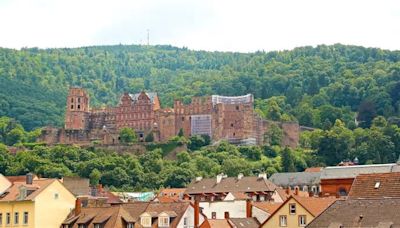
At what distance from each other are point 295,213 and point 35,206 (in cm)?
1837

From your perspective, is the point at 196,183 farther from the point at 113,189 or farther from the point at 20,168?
the point at 20,168

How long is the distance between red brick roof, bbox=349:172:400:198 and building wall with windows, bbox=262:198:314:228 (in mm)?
6437

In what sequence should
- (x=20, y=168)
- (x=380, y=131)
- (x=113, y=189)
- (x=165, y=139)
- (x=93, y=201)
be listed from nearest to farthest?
(x=93, y=201) < (x=113, y=189) < (x=20, y=168) < (x=380, y=131) < (x=165, y=139)

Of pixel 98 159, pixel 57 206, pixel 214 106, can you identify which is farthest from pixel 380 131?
pixel 57 206

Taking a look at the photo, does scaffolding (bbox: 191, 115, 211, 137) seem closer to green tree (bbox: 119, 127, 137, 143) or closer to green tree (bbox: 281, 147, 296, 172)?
green tree (bbox: 119, 127, 137, 143)

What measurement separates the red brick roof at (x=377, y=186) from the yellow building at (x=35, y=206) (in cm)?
2360

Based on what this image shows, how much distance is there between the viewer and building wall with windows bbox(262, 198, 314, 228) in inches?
2391

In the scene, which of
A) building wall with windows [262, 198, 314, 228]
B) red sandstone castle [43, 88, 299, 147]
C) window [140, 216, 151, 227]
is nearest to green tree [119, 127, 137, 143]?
red sandstone castle [43, 88, 299, 147]

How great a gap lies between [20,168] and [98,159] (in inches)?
505

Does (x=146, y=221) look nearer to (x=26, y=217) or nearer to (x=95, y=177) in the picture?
(x=26, y=217)

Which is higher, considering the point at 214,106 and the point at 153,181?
the point at 214,106

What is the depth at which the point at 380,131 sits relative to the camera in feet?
564

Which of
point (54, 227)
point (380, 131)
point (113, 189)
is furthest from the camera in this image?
point (380, 131)

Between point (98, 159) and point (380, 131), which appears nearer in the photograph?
point (98, 159)
